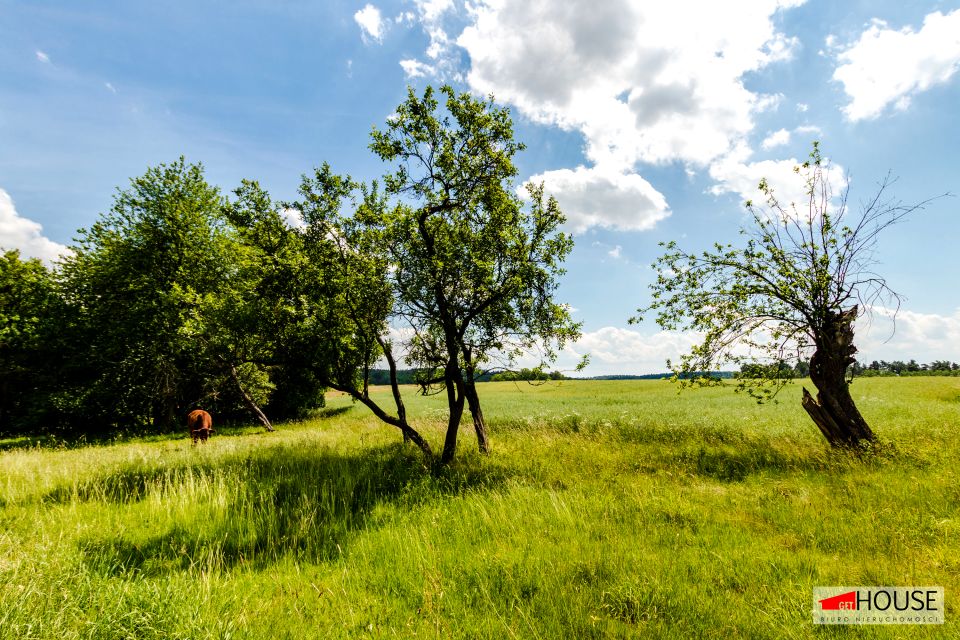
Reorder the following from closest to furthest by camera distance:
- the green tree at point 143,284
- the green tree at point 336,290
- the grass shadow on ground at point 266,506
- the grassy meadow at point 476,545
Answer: the grassy meadow at point 476,545, the grass shadow on ground at point 266,506, the green tree at point 336,290, the green tree at point 143,284

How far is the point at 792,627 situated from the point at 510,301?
8.26 m

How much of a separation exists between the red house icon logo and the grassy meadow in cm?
18

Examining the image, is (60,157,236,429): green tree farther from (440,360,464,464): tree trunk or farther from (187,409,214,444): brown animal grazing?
(440,360,464,464): tree trunk

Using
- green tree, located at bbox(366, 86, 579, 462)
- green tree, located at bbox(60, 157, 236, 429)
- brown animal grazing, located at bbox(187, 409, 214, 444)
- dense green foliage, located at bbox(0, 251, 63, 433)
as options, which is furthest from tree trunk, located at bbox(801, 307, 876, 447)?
dense green foliage, located at bbox(0, 251, 63, 433)

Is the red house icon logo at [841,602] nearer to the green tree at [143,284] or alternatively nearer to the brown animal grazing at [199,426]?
the brown animal grazing at [199,426]

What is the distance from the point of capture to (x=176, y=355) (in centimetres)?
2305

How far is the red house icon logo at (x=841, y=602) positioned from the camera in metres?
4.18

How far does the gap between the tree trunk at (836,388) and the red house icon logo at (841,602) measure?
8700mm

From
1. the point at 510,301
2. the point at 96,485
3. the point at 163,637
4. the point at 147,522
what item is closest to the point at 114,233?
the point at 96,485

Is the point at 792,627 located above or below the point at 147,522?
above

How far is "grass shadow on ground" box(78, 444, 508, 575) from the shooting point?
213 inches

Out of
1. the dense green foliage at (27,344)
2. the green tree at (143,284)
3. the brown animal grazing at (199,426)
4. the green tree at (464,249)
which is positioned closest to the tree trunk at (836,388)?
the green tree at (464,249)

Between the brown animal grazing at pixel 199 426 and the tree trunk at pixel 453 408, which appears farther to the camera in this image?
the brown animal grazing at pixel 199 426

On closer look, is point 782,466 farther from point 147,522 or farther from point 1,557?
point 1,557
